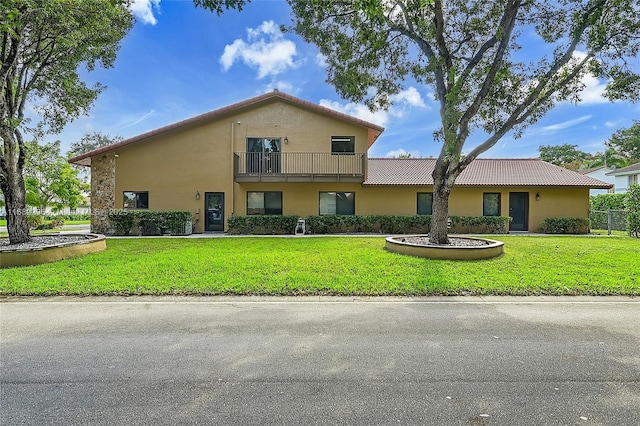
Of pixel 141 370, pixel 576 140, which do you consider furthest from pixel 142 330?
pixel 576 140

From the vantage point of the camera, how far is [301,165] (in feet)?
55.9

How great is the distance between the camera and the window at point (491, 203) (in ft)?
60.8

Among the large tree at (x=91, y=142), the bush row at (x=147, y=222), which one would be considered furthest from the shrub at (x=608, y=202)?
the large tree at (x=91, y=142)

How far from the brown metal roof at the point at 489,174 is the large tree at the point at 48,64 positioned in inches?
485

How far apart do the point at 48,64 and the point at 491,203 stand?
20.0 metres

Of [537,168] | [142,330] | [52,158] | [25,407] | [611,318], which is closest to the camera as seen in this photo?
[25,407]

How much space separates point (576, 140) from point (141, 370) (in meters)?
65.0

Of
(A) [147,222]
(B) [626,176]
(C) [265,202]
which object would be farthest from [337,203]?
(B) [626,176]

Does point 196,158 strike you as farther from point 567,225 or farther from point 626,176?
point 626,176

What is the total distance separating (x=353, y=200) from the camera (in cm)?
1817

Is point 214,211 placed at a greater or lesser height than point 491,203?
lesser

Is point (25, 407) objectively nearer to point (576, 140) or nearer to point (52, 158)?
point (52, 158)

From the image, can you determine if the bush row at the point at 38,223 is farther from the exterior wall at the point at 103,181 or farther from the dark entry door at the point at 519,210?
the dark entry door at the point at 519,210

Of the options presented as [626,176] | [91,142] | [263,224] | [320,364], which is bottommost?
[320,364]
